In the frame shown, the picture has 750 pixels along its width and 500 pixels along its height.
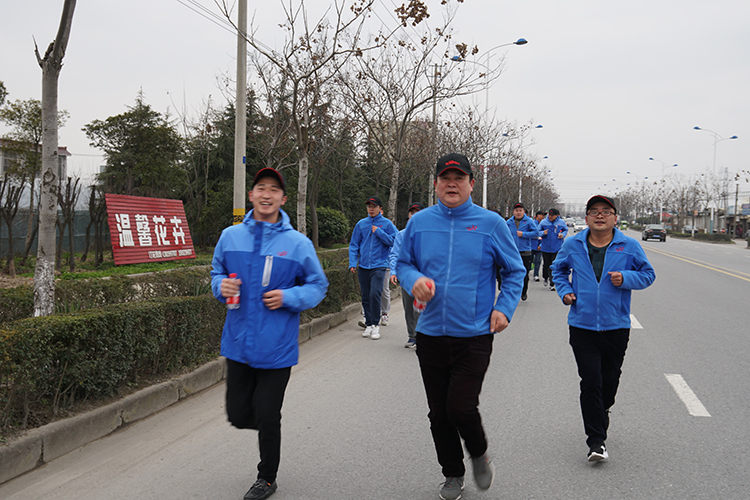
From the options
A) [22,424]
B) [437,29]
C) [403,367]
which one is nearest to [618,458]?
[403,367]

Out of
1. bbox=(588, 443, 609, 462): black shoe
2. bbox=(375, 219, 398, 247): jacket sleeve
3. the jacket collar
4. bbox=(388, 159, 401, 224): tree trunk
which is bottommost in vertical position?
bbox=(588, 443, 609, 462): black shoe

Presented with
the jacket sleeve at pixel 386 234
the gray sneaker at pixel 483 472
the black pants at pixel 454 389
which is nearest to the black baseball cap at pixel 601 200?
the black pants at pixel 454 389

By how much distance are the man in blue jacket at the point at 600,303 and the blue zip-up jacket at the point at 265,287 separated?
1.86m

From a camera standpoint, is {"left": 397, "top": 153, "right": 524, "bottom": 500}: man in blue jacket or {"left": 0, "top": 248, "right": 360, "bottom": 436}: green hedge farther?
{"left": 0, "top": 248, "right": 360, "bottom": 436}: green hedge

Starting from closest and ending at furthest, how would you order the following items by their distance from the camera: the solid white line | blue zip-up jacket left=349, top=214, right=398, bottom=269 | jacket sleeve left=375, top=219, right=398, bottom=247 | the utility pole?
the solid white line, jacket sleeve left=375, top=219, right=398, bottom=247, blue zip-up jacket left=349, top=214, right=398, bottom=269, the utility pole

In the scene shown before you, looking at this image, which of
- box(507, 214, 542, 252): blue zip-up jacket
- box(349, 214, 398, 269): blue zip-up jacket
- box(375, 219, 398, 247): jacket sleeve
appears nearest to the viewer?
box(375, 219, 398, 247): jacket sleeve

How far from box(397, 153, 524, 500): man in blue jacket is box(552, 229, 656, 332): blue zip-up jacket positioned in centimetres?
96

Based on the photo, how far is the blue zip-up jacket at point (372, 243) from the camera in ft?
27.1

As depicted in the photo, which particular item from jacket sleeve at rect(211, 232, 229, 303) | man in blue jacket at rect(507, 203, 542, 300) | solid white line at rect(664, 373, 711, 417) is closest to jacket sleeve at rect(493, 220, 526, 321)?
jacket sleeve at rect(211, 232, 229, 303)

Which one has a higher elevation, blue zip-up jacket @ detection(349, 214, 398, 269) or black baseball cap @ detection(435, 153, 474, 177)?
black baseball cap @ detection(435, 153, 474, 177)

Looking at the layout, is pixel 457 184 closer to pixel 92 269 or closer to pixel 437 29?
pixel 92 269

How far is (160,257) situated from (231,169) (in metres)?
15.0

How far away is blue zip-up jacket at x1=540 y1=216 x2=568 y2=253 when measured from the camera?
13404 mm

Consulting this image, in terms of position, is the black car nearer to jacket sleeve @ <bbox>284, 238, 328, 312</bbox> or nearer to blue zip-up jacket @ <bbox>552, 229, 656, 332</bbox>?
blue zip-up jacket @ <bbox>552, 229, 656, 332</bbox>
